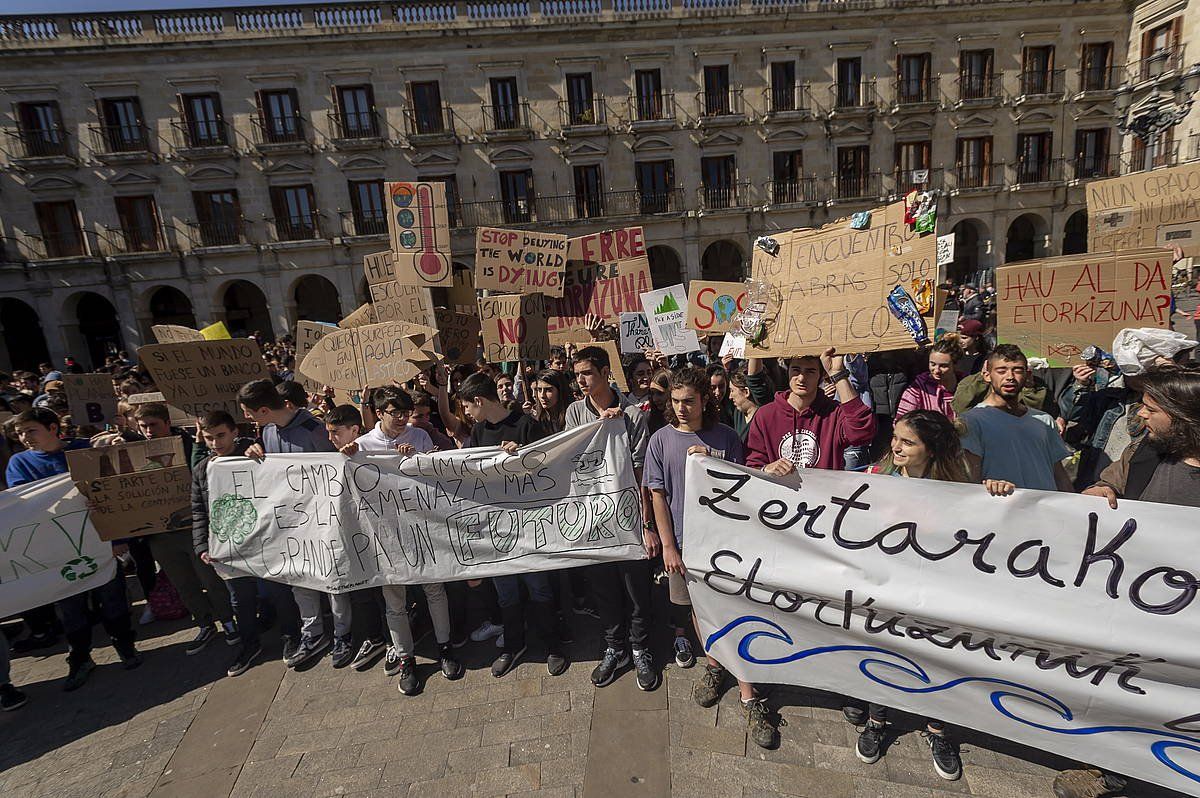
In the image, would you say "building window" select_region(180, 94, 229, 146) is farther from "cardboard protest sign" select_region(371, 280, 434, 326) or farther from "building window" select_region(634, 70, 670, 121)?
"cardboard protest sign" select_region(371, 280, 434, 326)

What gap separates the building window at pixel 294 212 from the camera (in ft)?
63.9

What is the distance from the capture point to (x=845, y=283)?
3301 millimetres

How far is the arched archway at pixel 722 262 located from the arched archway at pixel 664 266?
1396mm

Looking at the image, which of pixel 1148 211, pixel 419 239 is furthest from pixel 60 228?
pixel 1148 211

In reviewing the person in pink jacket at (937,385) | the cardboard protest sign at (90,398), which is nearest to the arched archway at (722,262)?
the person in pink jacket at (937,385)

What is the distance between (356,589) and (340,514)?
0.50 metres

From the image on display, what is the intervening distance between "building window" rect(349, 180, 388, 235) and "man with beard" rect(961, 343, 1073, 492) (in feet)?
67.3

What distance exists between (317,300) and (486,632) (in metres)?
23.3

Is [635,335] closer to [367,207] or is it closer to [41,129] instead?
[367,207]

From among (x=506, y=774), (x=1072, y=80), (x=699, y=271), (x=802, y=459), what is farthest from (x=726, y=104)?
(x=506, y=774)

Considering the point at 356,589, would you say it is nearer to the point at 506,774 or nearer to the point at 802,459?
the point at 506,774

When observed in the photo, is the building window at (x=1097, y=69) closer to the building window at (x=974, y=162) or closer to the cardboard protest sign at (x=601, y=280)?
the building window at (x=974, y=162)

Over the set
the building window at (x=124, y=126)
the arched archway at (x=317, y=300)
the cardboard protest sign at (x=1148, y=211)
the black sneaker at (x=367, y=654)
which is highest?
the building window at (x=124, y=126)

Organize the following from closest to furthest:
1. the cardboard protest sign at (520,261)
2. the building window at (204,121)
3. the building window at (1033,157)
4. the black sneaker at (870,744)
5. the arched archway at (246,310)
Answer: the black sneaker at (870,744)
the cardboard protest sign at (520,261)
the building window at (204,121)
the building window at (1033,157)
the arched archway at (246,310)
